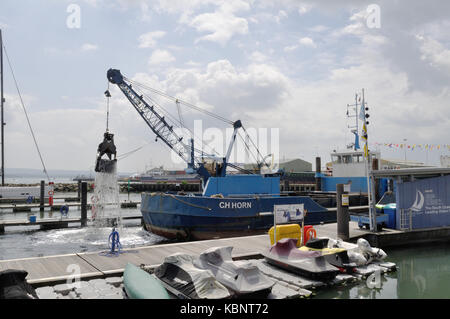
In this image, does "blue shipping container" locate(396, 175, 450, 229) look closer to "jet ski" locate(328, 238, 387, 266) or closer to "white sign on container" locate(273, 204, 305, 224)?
"jet ski" locate(328, 238, 387, 266)

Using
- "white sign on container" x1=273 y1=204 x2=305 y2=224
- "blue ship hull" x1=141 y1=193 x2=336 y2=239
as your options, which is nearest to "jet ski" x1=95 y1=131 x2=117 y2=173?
"blue ship hull" x1=141 y1=193 x2=336 y2=239

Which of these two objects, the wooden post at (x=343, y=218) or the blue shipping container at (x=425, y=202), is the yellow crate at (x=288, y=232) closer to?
the wooden post at (x=343, y=218)

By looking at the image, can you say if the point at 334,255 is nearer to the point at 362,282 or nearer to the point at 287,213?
the point at 362,282

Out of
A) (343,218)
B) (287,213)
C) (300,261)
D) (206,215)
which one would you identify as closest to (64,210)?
(206,215)

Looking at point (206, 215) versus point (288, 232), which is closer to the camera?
point (288, 232)

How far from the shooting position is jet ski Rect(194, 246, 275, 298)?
242 inches

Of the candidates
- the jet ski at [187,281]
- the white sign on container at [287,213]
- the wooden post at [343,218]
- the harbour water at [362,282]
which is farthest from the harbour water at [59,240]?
the wooden post at [343,218]

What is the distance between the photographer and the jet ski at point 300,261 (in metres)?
7.56

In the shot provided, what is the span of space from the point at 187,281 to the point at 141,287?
79 cm

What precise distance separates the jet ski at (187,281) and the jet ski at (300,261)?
231 centimetres

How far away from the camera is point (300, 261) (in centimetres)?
793

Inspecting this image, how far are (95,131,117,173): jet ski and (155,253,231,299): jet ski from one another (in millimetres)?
8093

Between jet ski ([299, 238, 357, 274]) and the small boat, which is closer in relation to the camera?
the small boat

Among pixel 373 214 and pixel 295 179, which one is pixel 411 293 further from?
pixel 295 179
